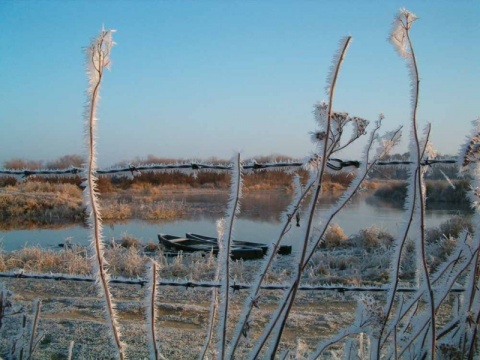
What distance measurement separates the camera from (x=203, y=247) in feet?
33.7

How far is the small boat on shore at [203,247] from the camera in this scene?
31.1 feet

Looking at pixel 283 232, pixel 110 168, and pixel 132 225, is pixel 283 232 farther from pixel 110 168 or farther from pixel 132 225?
pixel 132 225

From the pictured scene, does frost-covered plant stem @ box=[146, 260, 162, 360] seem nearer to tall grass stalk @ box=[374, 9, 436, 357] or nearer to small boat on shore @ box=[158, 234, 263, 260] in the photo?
tall grass stalk @ box=[374, 9, 436, 357]

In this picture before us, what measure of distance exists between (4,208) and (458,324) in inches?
754

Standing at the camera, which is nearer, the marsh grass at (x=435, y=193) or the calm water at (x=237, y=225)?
the calm water at (x=237, y=225)

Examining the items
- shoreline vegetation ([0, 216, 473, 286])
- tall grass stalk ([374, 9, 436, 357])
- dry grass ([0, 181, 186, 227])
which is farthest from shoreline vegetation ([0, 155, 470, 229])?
tall grass stalk ([374, 9, 436, 357])

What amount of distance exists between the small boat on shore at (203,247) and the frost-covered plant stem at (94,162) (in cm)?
772

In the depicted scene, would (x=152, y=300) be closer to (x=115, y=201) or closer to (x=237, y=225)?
(x=237, y=225)

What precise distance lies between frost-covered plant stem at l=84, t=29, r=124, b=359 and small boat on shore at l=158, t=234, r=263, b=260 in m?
7.72

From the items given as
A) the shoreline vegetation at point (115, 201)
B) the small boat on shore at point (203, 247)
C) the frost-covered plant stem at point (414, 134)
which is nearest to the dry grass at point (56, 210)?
the shoreline vegetation at point (115, 201)

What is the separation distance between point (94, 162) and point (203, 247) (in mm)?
9435

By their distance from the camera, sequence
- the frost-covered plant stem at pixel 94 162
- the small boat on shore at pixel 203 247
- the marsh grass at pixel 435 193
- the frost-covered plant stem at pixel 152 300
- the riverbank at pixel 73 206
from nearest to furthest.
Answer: the frost-covered plant stem at pixel 94 162, the frost-covered plant stem at pixel 152 300, the small boat on shore at pixel 203 247, the riverbank at pixel 73 206, the marsh grass at pixel 435 193

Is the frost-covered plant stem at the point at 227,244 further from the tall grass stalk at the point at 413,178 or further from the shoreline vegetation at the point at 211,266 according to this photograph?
the shoreline vegetation at the point at 211,266

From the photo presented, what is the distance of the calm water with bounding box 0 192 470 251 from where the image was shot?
1275 centimetres
